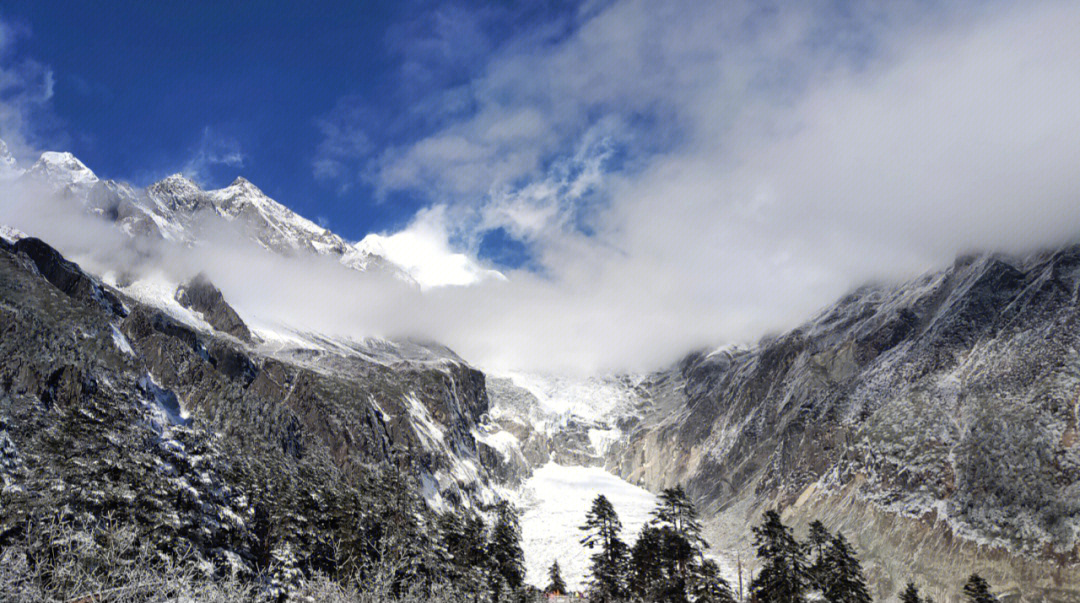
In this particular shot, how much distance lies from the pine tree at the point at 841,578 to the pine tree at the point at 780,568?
2.15 metres

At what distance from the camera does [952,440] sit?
98.5m

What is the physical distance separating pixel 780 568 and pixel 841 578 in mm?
5048

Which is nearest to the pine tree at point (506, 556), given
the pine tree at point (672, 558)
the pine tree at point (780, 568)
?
the pine tree at point (672, 558)

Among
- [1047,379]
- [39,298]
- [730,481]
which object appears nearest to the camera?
[1047,379]

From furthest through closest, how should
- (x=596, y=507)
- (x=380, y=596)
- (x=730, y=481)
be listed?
(x=730, y=481) < (x=596, y=507) < (x=380, y=596)

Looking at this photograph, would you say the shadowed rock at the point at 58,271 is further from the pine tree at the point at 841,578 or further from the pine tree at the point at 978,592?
the pine tree at the point at 978,592

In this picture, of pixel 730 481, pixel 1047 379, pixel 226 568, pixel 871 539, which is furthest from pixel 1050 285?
pixel 226 568

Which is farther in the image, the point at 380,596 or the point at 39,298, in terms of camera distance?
the point at 39,298

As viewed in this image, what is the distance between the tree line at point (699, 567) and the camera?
39031 mm

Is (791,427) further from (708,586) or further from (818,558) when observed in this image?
(708,586)

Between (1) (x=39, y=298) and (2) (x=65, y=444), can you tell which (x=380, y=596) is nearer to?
(2) (x=65, y=444)

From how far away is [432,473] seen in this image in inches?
6058

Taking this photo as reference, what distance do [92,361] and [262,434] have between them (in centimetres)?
3138

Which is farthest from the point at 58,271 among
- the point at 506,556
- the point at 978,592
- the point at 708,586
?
the point at 978,592
